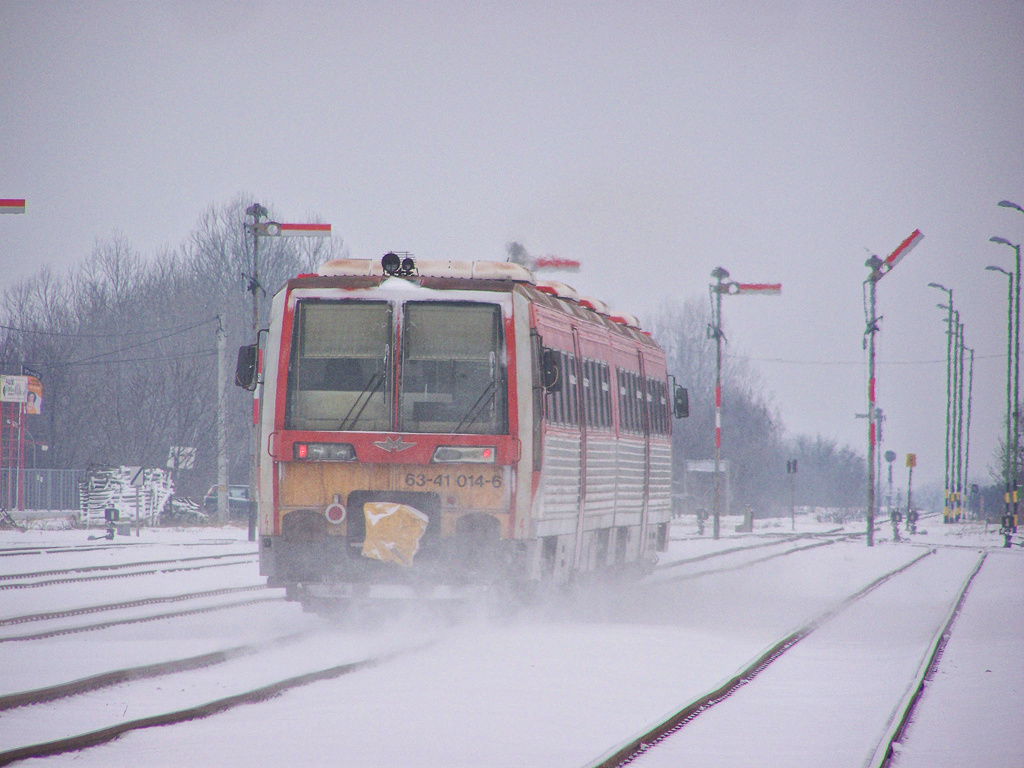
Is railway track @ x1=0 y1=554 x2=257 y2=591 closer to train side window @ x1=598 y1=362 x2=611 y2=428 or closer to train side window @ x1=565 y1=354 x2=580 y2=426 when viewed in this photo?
train side window @ x1=598 y1=362 x2=611 y2=428

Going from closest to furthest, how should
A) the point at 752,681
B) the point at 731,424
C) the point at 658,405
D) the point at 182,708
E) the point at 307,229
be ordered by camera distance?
the point at 182,708, the point at 752,681, the point at 658,405, the point at 307,229, the point at 731,424

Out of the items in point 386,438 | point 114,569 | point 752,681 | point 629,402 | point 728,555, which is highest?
point 629,402

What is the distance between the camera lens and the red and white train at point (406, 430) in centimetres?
1299

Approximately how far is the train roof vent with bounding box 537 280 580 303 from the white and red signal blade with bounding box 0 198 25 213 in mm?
9404

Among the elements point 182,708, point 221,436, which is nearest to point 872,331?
point 221,436

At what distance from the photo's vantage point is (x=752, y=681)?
10344 millimetres

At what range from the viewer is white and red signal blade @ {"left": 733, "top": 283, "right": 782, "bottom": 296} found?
4194 cm

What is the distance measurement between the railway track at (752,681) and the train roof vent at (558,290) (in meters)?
4.18

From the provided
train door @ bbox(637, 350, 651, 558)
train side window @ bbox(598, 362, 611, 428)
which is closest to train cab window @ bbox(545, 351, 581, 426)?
train side window @ bbox(598, 362, 611, 428)

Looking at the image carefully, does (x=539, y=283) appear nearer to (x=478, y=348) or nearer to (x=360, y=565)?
(x=478, y=348)

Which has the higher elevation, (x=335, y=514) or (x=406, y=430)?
(x=406, y=430)

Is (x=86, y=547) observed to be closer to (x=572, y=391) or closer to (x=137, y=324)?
(x=572, y=391)

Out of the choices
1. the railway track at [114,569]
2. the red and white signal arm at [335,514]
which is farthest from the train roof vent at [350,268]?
the railway track at [114,569]

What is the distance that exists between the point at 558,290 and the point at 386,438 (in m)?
3.69
